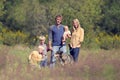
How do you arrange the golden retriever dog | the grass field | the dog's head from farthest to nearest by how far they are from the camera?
the dog's head
the golden retriever dog
the grass field

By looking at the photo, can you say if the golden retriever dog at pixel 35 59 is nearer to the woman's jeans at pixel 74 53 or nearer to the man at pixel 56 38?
the man at pixel 56 38

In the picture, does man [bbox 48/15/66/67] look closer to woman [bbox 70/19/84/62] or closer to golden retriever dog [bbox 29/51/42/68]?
woman [bbox 70/19/84/62]

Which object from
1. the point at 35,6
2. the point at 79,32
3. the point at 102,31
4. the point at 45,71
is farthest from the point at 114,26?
the point at 45,71

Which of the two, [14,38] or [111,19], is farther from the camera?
[111,19]

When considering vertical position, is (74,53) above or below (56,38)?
below

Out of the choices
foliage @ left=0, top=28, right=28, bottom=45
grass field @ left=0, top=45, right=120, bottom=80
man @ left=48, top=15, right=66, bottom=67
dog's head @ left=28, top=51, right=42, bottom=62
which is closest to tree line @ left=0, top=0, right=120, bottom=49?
foliage @ left=0, top=28, right=28, bottom=45

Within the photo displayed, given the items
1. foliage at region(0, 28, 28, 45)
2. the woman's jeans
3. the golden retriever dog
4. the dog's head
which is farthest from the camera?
foliage at region(0, 28, 28, 45)

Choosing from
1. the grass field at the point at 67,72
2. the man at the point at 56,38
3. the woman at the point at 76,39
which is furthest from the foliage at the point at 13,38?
the grass field at the point at 67,72

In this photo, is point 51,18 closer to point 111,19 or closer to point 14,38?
point 14,38

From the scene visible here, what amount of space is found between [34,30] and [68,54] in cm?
2683

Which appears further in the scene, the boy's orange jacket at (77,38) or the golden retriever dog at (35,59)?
the boy's orange jacket at (77,38)

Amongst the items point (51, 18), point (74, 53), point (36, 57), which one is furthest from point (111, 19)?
point (36, 57)

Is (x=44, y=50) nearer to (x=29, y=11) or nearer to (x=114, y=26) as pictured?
(x=29, y=11)

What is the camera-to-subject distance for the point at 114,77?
35.2 ft
